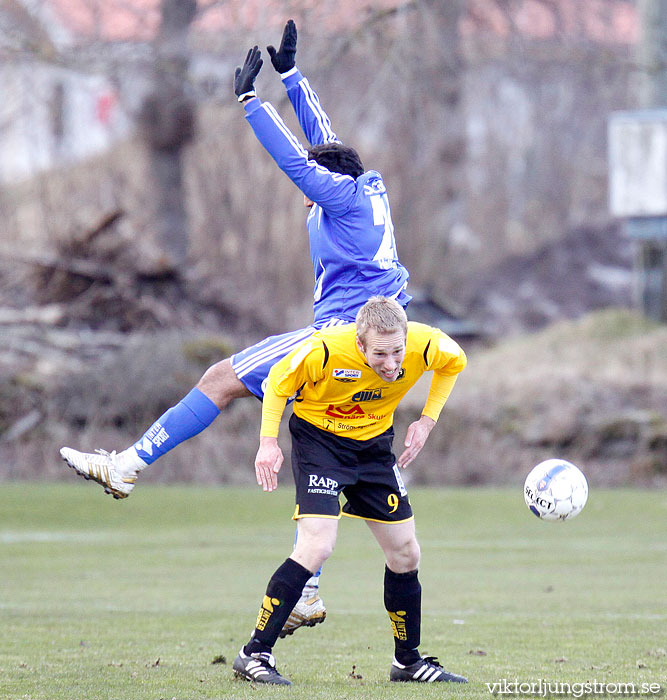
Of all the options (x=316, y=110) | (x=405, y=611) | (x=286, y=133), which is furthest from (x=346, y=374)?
(x=316, y=110)

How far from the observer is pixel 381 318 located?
5.99 metres

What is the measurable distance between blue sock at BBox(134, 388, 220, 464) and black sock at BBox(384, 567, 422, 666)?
145 cm

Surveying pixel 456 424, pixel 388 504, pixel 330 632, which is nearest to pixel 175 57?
pixel 456 424

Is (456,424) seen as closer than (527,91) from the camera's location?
Yes

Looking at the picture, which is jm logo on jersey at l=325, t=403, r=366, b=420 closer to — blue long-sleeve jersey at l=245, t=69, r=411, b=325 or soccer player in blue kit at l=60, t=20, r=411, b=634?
soccer player in blue kit at l=60, t=20, r=411, b=634

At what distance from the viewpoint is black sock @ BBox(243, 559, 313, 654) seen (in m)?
6.18

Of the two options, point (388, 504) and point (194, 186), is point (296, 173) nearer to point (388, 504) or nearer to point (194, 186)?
point (388, 504)

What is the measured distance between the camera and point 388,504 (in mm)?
6379

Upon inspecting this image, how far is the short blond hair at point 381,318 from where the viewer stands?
5977 millimetres

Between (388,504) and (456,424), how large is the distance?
13.7m

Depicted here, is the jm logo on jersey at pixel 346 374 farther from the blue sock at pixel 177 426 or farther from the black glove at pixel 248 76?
the black glove at pixel 248 76

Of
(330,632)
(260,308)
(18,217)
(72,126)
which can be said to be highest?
(72,126)

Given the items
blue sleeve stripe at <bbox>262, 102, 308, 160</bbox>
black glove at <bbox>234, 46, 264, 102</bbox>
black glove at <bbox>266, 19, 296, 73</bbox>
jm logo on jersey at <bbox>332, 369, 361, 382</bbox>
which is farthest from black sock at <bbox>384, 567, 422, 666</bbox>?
black glove at <bbox>266, 19, 296, 73</bbox>

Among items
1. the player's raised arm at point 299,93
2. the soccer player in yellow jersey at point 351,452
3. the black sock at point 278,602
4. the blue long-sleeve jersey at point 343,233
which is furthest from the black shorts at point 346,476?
the player's raised arm at point 299,93
